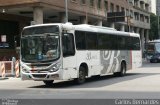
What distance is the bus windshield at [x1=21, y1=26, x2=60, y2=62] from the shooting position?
66.1ft

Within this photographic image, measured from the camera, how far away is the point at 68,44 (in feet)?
68.4

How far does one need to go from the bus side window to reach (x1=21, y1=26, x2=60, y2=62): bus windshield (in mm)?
398

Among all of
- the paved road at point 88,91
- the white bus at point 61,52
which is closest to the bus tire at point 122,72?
the white bus at point 61,52

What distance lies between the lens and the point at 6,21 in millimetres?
53125


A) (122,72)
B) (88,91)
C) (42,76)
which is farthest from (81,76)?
(122,72)

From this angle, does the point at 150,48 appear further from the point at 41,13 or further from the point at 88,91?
the point at 88,91

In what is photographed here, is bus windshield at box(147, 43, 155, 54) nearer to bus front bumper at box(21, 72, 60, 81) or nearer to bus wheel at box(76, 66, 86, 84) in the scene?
bus wheel at box(76, 66, 86, 84)

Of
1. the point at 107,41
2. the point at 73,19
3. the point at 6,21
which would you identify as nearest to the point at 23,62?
the point at 107,41

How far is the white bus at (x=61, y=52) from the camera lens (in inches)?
793

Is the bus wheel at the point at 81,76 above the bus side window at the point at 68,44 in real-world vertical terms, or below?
below

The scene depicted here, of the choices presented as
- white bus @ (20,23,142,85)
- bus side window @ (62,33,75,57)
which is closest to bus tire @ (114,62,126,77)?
white bus @ (20,23,142,85)

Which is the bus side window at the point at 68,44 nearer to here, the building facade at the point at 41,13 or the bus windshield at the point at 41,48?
the bus windshield at the point at 41,48

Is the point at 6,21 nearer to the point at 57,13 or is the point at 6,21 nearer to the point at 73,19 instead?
the point at 57,13

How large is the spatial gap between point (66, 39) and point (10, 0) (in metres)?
29.1
